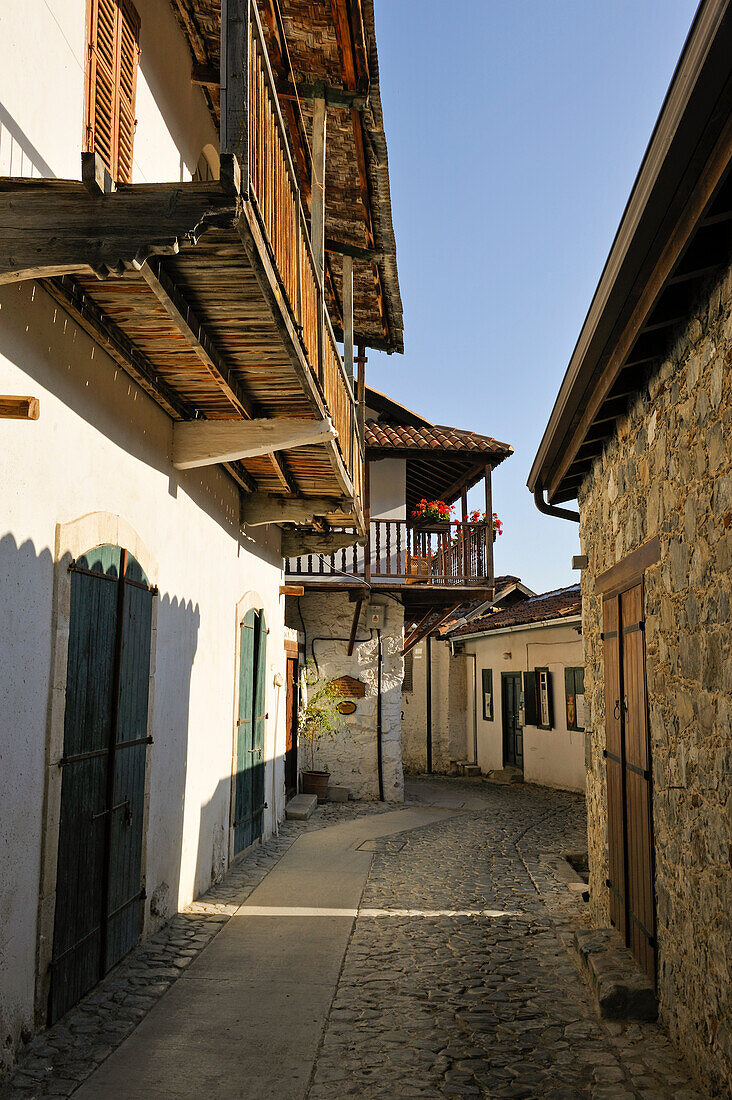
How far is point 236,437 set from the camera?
20.1ft

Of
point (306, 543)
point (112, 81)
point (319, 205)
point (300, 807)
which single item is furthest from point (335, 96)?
point (300, 807)

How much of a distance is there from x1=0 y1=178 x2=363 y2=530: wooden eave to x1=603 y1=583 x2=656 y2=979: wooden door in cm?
237

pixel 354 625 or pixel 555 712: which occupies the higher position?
pixel 354 625

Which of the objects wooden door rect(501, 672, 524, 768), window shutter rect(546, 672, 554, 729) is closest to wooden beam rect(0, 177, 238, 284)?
window shutter rect(546, 672, 554, 729)

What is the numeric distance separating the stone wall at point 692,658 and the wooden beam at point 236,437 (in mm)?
2131

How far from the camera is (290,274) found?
4.74 metres

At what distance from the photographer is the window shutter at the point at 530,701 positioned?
56.5 ft

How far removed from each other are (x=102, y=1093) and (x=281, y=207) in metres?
4.14

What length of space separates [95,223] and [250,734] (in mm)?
6543

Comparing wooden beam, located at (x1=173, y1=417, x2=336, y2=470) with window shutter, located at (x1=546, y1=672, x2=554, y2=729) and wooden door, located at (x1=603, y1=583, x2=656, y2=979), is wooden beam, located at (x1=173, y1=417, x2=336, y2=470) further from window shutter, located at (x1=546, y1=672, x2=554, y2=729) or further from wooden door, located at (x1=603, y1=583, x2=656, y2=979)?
window shutter, located at (x1=546, y1=672, x2=554, y2=729)

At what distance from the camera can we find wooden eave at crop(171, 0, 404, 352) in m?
5.43

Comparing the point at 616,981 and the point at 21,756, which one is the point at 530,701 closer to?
the point at 616,981

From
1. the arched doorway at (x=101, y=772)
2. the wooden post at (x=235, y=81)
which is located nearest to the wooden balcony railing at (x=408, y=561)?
the arched doorway at (x=101, y=772)

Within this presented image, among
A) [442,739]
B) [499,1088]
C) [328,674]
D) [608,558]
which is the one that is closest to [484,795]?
[328,674]
